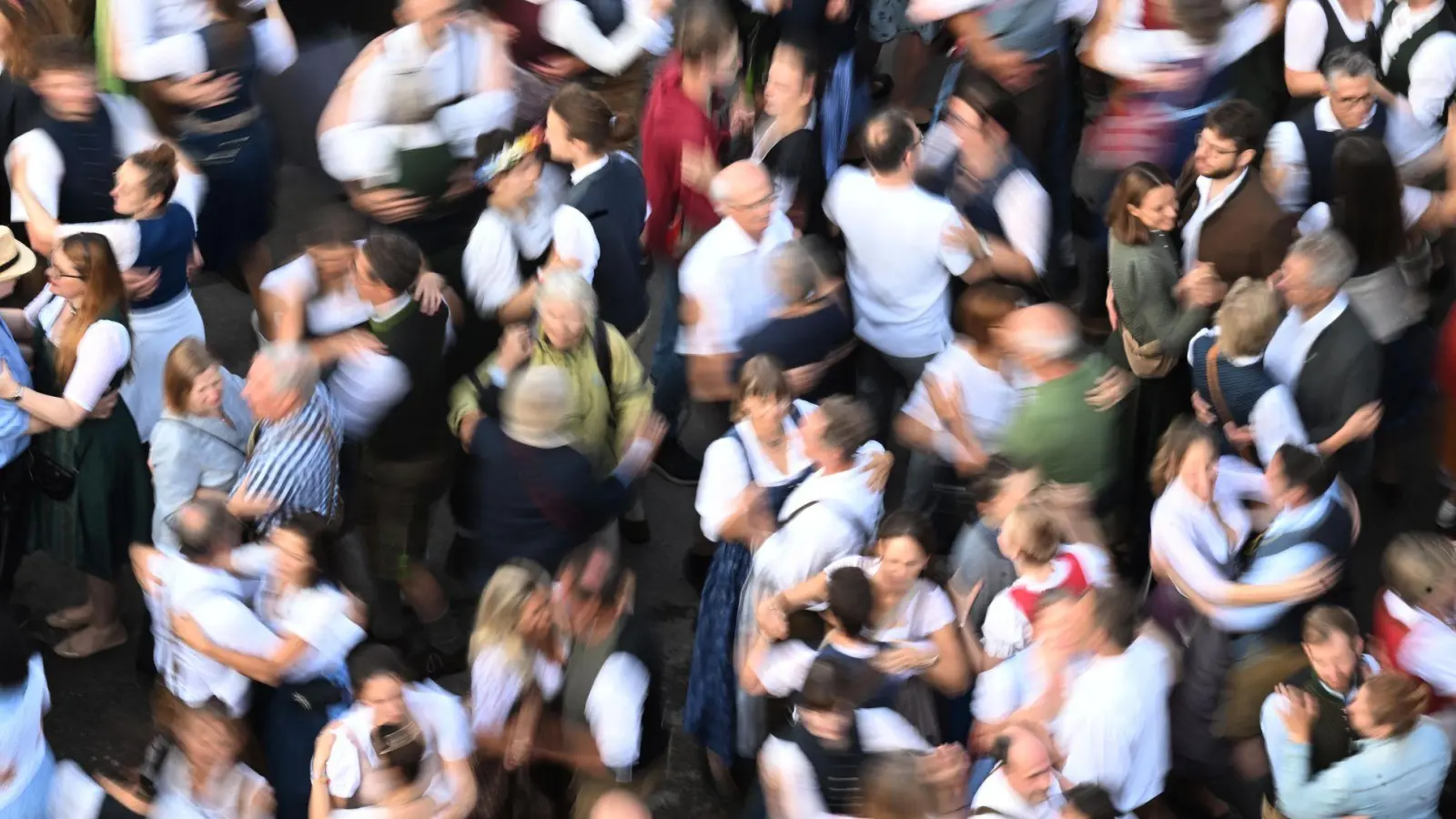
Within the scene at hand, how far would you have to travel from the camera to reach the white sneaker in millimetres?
5871

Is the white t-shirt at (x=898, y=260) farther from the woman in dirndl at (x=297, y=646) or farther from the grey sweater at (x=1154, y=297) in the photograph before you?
the woman in dirndl at (x=297, y=646)

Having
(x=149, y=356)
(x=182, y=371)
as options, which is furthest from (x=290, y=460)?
(x=149, y=356)

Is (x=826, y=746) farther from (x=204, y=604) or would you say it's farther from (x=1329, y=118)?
(x=1329, y=118)

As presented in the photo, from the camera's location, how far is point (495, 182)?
213 inches

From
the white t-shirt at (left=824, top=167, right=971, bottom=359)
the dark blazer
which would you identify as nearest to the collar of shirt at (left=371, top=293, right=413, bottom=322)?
the white t-shirt at (left=824, top=167, right=971, bottom=359)

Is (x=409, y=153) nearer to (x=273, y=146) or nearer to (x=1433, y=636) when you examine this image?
(x=273, y=146)

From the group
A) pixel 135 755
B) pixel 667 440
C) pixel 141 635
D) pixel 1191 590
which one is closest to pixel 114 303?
pixel 141 635

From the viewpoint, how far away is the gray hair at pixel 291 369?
4.69 m

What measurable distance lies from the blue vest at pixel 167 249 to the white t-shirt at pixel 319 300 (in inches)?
16.3

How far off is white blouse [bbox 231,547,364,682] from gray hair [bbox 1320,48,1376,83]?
3.73 m

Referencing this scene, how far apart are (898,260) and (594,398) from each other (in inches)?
43.6

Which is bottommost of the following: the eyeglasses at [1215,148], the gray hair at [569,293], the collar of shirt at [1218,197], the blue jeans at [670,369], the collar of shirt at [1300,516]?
the blue jeans at [670,369]

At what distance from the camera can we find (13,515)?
5258mm

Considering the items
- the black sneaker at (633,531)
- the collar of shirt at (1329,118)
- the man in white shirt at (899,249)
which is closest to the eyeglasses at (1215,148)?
the collar of shirt at (1329,118)
